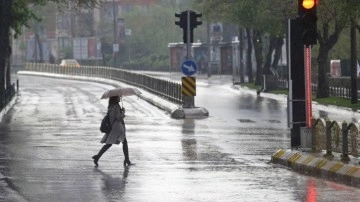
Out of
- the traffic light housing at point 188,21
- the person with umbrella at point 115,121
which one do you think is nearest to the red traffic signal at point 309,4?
the person with umbrella at point 115,121

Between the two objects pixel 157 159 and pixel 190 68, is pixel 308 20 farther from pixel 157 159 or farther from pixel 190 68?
pixel 190 68

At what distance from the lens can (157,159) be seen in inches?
1051

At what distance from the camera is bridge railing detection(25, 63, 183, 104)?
5381 centimetres

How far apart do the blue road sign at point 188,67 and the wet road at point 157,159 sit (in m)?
1.98

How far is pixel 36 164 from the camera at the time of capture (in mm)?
25422

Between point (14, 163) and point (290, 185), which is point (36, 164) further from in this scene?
point (290, 185)

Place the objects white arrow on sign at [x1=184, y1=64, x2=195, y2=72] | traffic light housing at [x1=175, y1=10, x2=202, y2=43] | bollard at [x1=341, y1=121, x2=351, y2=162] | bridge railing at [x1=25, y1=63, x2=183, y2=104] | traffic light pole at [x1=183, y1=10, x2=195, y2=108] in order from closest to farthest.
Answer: bollard at [x1=341, y1=121, x2=351, y2=162], traffic light housing at [x1=175, y1=10, x2=202, y2=43], traffic light pole at [x1=183, y1=10, x2=195, y2=108], white arrow on sign at [x1=184, y1=64, x2=195, y2=72], bridge railing at [x1=25, y1=63, x2=183, y2=104]

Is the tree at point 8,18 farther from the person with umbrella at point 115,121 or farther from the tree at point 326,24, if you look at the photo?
the person with umbrella at point 115,121

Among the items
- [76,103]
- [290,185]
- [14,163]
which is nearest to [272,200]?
[290,185]

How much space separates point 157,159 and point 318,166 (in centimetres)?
492

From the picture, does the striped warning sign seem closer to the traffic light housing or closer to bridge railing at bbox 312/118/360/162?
the traffic light housing

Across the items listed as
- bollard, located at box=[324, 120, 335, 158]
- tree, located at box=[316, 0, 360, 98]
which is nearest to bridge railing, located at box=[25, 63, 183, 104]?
tree, located at box=[316, 0, 360, 98]

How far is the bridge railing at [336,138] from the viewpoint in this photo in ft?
73.3

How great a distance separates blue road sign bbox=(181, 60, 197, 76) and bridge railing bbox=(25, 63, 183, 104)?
4297mm
